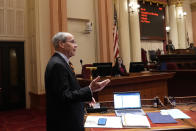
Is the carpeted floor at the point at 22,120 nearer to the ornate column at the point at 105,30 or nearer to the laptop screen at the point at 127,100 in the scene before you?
the laptop screen at the point at 127,100

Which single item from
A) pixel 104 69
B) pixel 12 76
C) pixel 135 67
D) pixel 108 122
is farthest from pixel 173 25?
pixel 108 122

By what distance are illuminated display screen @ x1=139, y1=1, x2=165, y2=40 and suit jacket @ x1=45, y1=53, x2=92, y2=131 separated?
8.90 m

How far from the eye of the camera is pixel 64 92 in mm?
1545

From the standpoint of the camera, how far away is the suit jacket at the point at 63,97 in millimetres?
1563

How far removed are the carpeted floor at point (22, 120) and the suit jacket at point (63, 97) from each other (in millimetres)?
2669

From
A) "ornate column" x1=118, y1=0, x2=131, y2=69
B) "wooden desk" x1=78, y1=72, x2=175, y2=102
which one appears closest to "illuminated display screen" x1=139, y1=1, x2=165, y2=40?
"ornate column" x1=118, y1=0, x2=131, y2=69

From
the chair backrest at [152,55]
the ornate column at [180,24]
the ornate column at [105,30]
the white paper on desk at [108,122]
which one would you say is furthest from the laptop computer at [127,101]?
the ornate column at [180,24]

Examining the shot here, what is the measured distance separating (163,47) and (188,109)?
976cm

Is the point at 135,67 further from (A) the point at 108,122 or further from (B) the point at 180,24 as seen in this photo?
(B) the point at 180,24

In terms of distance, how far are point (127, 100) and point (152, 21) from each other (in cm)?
912

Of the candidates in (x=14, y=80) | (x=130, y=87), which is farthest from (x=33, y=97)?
(x=130, y=87)

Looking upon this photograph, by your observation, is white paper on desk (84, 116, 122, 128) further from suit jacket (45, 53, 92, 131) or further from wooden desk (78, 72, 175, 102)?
wooden desk (78, 72, 175, 102)

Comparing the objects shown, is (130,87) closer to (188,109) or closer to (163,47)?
(188,109)

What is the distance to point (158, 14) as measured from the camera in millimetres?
10852
